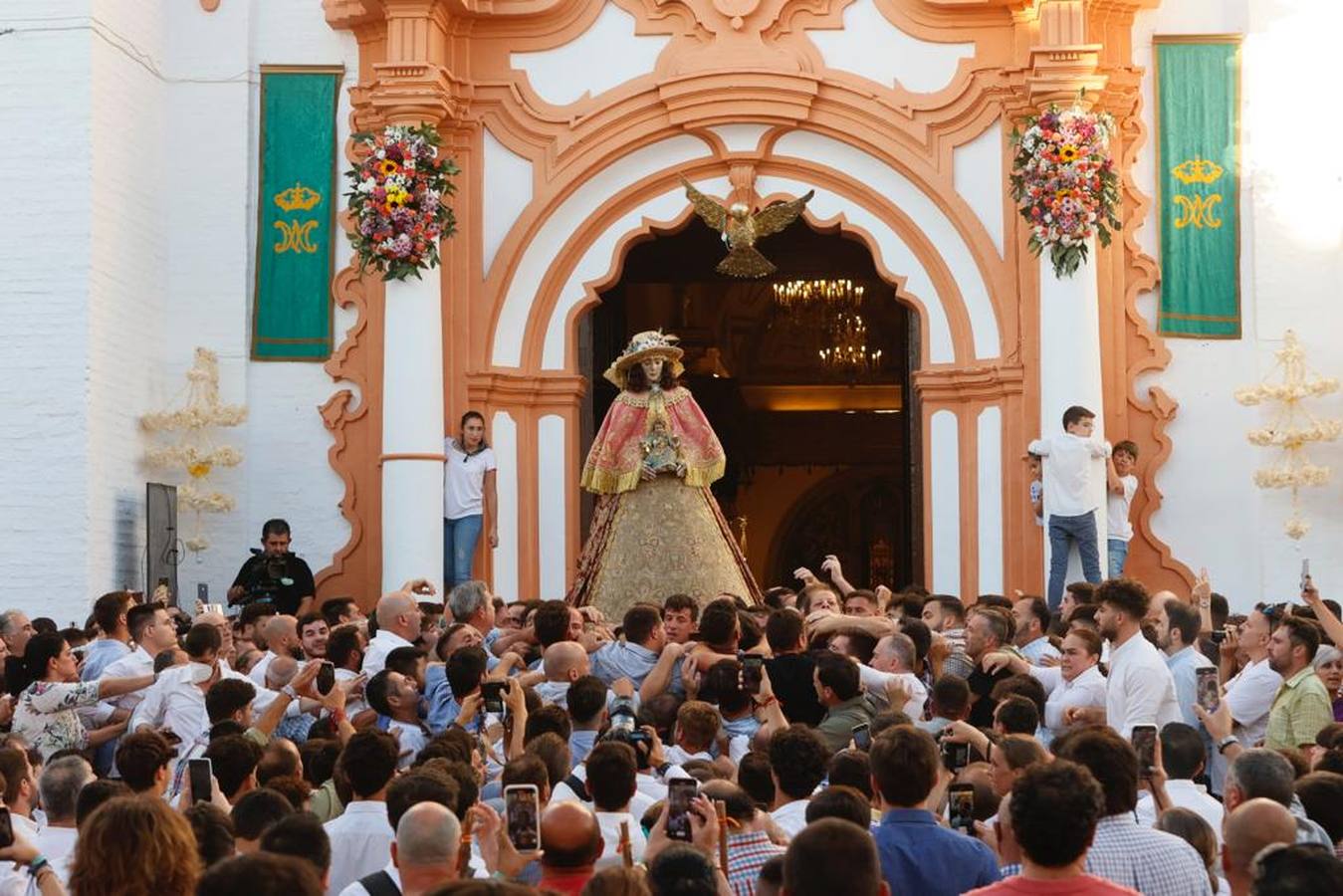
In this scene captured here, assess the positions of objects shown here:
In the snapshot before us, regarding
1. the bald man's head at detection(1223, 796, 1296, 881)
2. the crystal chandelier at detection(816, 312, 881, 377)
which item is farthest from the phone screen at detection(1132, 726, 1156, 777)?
the crystal chandelier at detection(816, 312, 881, 377)

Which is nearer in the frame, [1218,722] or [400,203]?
[1218,722]

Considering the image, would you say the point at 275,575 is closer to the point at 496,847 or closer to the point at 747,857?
the point at 747,857

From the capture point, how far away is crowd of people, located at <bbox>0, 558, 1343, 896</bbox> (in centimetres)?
538

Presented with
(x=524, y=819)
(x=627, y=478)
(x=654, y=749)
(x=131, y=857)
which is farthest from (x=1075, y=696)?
(x=627, y=478)

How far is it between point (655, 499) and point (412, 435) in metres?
2.93

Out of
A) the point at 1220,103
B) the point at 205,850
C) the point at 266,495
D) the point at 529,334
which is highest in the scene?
the point at 1220,103

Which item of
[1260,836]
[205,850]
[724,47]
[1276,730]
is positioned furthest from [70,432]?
[1260,836]

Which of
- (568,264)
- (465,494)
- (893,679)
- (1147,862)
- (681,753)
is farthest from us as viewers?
(568,264)

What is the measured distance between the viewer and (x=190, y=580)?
18.3 metres

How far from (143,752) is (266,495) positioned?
11112 millimetres

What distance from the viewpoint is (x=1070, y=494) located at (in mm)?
16453

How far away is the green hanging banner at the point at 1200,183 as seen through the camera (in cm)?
1778

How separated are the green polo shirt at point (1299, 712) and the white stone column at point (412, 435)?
864 centimetres

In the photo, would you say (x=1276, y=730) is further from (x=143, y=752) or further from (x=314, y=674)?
(x=143, y=752)
